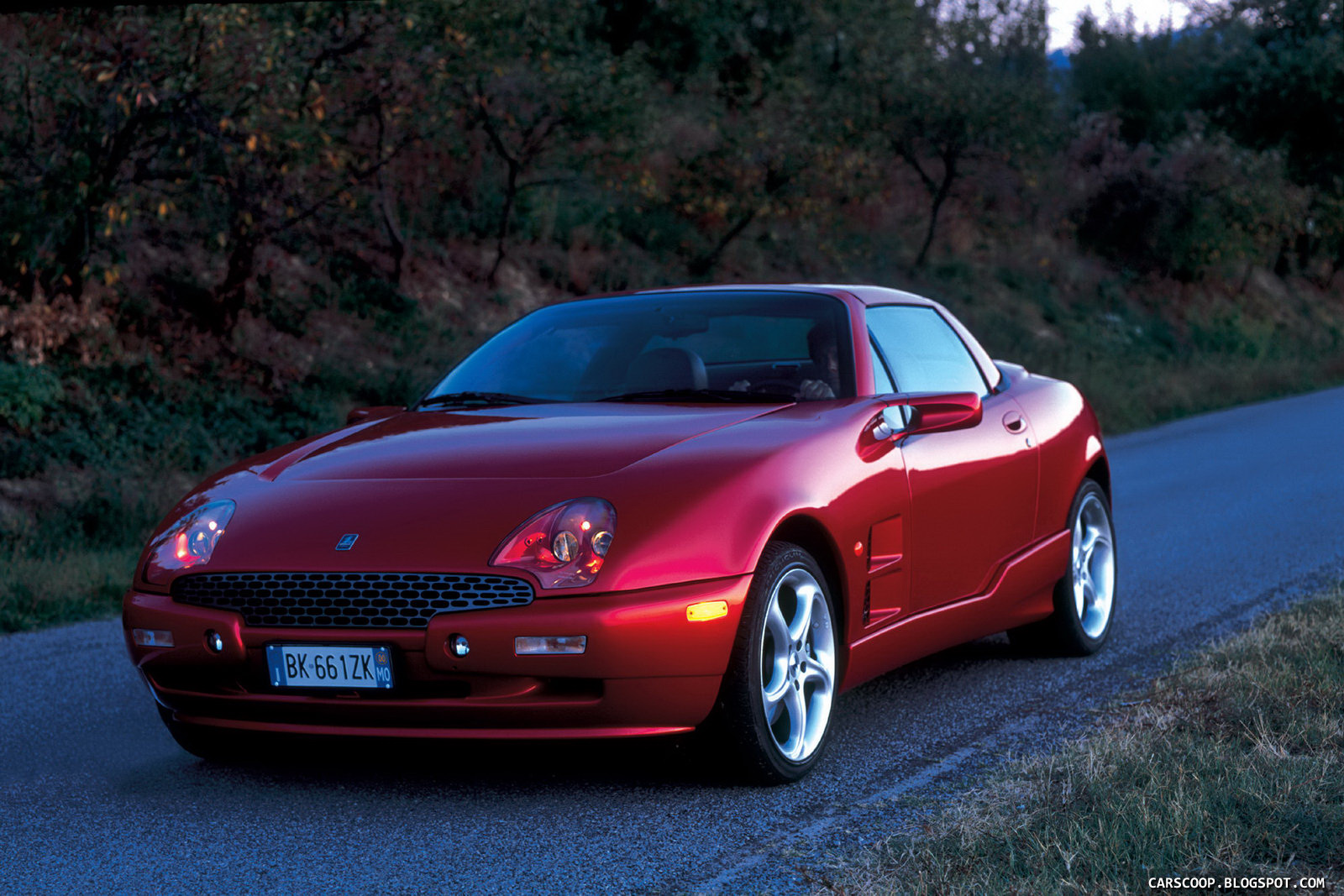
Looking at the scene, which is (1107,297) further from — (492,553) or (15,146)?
(492,553)

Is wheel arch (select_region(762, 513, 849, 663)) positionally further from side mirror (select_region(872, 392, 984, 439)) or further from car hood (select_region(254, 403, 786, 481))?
side mirror (select_region(872, 392, 984, 439))

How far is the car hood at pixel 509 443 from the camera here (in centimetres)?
450

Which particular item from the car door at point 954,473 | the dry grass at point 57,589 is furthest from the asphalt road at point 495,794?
the dry grass at point 57,589

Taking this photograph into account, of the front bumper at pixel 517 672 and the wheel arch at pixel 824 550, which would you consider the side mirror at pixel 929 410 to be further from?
the front bumper at pixel 517 672

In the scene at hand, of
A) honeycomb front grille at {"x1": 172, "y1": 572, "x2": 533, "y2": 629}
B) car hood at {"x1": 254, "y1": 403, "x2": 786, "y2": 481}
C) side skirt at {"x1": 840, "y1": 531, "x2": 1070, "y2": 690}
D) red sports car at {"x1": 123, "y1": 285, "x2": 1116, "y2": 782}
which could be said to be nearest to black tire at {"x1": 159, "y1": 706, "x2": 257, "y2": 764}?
red sports car at {"x1": 123, "y1": 285, "x2": 1116, "y2": 782}

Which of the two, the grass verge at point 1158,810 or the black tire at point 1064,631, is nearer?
the grass verge at point 1158,810

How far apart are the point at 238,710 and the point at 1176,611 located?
180 inches

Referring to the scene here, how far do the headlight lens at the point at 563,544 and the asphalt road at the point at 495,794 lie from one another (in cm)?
67

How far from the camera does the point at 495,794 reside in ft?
14.6

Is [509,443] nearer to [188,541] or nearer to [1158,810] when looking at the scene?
[188,541]

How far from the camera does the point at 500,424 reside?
5.03 m

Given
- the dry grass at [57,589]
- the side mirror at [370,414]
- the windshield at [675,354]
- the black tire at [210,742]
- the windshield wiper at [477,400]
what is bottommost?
the dry grass at [57,589]

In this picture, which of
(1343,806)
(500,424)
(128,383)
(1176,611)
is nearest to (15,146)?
(128,383)

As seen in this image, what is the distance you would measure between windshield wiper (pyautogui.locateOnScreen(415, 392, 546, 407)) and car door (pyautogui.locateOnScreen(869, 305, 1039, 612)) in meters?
1.29
